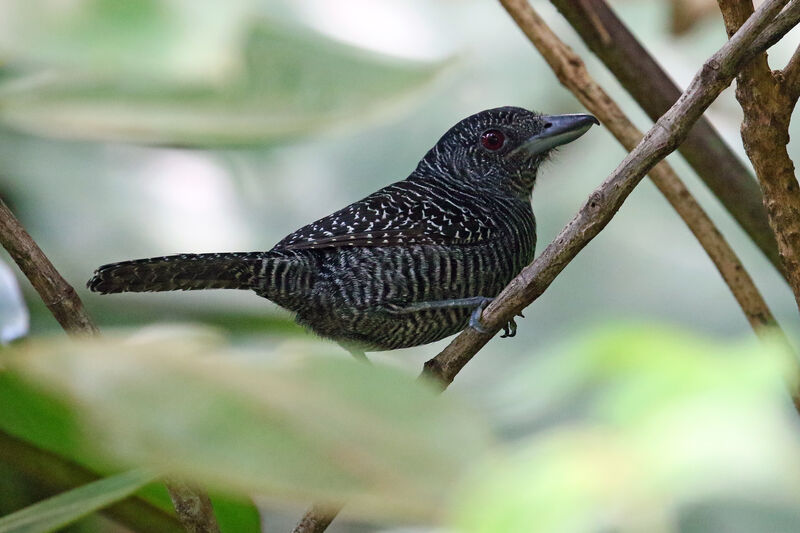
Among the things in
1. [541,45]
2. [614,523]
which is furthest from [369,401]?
[541,45]

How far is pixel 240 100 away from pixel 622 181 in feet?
1.80

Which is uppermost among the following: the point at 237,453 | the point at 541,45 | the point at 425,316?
the point at 541,45

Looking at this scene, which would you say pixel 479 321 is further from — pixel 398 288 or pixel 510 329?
pixel 510 329

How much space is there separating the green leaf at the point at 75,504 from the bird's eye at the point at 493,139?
221 cm

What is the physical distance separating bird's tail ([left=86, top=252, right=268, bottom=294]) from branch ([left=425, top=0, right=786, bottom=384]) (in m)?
0.69

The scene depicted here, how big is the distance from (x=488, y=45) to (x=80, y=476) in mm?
2612

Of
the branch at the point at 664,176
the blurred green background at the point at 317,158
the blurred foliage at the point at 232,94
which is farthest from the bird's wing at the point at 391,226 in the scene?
the blurred foliage at the point at 232,94

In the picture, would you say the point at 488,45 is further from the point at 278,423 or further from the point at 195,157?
the point at 278,423

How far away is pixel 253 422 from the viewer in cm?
53

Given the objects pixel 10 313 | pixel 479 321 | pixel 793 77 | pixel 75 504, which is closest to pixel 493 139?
pixel 479 321

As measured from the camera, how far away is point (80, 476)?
135cm

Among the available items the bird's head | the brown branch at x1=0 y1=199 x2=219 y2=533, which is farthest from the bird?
the brown branch at x1=0 y1=199 x2=219 y2=533

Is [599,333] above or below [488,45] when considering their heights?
below

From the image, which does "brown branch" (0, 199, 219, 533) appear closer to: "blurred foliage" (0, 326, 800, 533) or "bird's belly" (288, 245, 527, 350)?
"blurred foliage" (0, 326, 800, 533)
